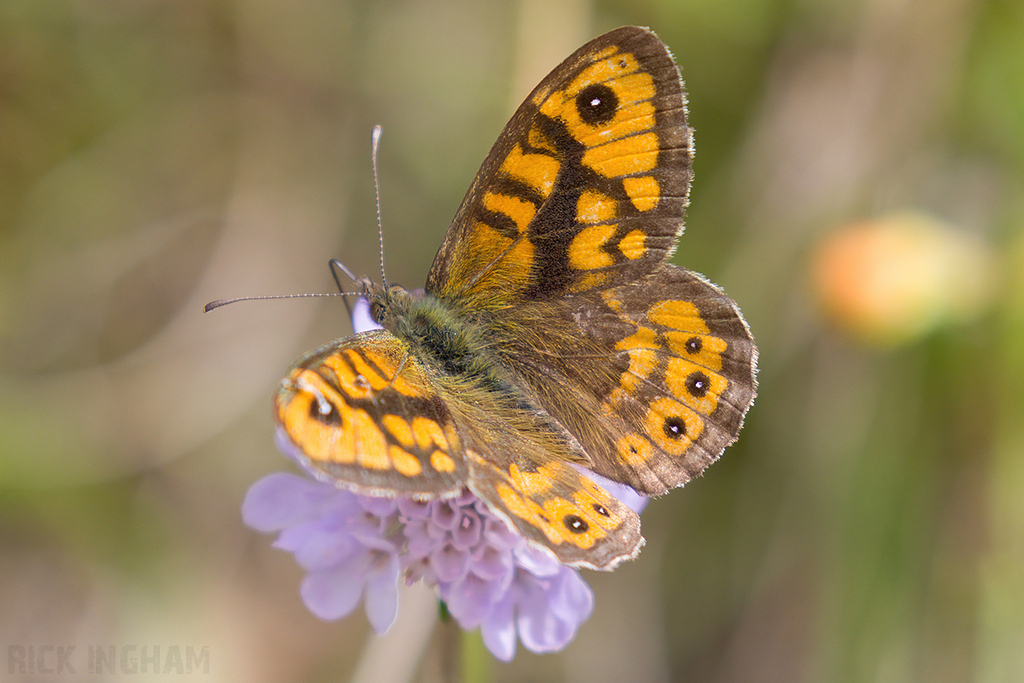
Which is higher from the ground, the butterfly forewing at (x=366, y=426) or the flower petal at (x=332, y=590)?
the butterfly forewing at (x=366, y=426)

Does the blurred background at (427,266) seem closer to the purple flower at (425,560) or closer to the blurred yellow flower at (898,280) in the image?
the blurred yellow flower at (898,280)

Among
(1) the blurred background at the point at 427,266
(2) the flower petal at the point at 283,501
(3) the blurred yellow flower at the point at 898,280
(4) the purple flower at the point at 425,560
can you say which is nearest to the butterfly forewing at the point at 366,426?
(4) the purple flower at the point at 425,560

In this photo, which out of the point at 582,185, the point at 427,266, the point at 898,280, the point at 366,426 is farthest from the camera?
the point at 427,266

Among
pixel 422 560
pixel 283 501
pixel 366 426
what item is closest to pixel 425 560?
pixel 422 560

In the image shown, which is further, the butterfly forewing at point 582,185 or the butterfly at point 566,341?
the butterfly forewing at point 582,185

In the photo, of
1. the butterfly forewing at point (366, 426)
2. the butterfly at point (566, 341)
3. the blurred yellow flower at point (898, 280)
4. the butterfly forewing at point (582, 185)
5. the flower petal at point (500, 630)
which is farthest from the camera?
the blurred yellow flower at point (898, 280)

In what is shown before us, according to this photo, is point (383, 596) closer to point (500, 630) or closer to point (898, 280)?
point (500, 630)

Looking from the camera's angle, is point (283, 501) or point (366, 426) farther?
point (283, 501)

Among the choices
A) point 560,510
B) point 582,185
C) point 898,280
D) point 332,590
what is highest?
point 582,185
